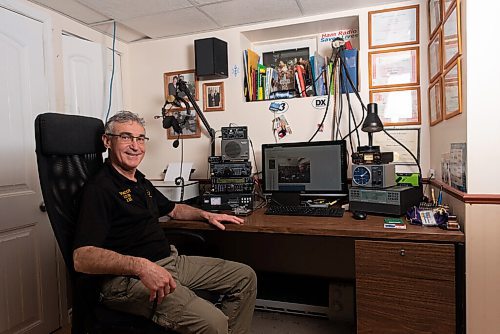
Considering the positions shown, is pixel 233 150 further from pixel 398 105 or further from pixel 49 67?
pixel 49 67

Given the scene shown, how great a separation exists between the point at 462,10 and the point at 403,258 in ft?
3.59

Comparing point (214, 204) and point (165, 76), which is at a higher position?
point (165, 76)

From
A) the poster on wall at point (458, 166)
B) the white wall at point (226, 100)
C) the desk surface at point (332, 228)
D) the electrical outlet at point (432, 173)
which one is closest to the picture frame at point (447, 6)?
the white wall at point (226, 100)

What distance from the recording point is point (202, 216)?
1896 millimetres

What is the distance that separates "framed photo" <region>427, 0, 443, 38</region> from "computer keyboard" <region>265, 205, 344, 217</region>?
3.72 ft

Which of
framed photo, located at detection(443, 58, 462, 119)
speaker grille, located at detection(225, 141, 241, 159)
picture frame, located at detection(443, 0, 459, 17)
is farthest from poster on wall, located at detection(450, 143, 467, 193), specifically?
speaker grille, located at detection(225, 141, 241, 159)

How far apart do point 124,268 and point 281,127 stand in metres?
1.55

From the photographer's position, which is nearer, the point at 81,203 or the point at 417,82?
the point at 81,203

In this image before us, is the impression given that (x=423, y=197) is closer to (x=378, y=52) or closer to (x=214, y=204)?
(x=378, y=52)

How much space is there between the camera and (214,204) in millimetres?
2170

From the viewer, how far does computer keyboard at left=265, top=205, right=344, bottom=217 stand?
6.22 ft

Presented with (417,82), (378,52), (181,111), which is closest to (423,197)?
(417,82)

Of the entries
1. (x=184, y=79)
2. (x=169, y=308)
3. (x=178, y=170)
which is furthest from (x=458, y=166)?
(x=184, y=79)

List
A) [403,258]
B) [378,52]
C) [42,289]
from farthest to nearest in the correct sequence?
[378,52] → [42,289] → [403,258]
